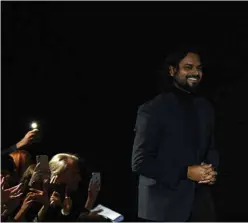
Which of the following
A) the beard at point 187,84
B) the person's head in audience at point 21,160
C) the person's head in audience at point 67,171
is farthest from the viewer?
the person's head in audience at point 21,160

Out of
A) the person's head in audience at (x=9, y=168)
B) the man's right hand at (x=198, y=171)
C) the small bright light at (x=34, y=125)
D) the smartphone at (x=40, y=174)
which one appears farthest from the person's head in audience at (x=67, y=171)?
the man's right hand at (x=198, y=171)

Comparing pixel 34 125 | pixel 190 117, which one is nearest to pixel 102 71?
pixel 34 125

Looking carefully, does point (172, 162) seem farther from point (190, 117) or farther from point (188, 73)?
point (188, 73)

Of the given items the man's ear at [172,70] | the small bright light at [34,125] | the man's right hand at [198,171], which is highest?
the man's ear at [172,70]

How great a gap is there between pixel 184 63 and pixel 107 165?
5.18 feet

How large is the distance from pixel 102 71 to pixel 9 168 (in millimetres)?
1062

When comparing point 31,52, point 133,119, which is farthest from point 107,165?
point 31,52

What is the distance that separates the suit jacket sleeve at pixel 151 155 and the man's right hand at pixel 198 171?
0.03m

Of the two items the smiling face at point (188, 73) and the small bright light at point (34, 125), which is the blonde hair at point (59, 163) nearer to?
the small bright light at point (34, 125)

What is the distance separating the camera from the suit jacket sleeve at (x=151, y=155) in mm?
2717

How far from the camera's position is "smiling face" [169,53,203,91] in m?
2.90

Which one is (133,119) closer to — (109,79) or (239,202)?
(109,79)

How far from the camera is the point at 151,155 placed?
2.75 metres

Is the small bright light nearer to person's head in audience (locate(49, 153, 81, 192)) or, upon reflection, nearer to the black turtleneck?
person's head in audience (locate(49, 153, 81, 192))
